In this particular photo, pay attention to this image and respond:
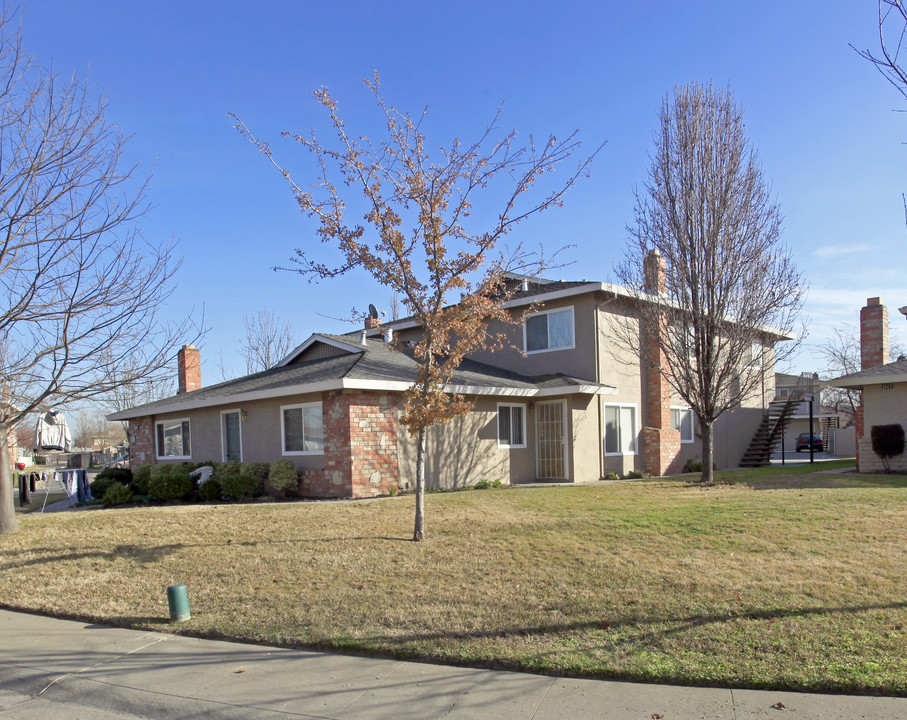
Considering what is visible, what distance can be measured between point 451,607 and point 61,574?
5.33 m

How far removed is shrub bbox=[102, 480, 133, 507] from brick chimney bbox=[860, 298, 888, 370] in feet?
70.6

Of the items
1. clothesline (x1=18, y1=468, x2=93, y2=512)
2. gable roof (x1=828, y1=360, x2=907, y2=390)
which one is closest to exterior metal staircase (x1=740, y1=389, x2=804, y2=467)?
gable roof (x1=828, y1=360, x2=907, y2=390)

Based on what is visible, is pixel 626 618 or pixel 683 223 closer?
pixel 626 618

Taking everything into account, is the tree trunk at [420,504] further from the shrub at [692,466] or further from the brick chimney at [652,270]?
the shrub at [692,466]

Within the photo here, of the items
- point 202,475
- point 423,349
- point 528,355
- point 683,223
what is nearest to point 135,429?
point 202,475

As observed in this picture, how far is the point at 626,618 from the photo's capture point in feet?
21.0

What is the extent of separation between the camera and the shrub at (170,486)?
16656 millimetres

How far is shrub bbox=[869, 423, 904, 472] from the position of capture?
17969mm

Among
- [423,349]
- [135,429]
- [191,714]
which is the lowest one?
[191,714]

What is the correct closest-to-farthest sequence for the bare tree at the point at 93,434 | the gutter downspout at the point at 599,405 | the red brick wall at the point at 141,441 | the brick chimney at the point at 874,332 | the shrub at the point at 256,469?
the shrub at the point at 256,469 < the gutter downspout at the point at 599,405 < the red brick wall at the point at 141,441 < the brick chimney at the point at 874,332 < the bare tree at the point at 93,434

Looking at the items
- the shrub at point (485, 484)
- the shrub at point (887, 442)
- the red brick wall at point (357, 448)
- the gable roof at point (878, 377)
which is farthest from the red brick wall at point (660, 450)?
the red brick wall at point (357, 448)

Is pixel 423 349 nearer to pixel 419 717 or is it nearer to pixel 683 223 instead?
pixel 419 717

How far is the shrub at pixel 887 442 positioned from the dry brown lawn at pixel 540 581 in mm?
6782

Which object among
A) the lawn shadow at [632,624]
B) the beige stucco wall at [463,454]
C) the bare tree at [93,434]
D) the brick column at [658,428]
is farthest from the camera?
the bare tree at [93,434]
